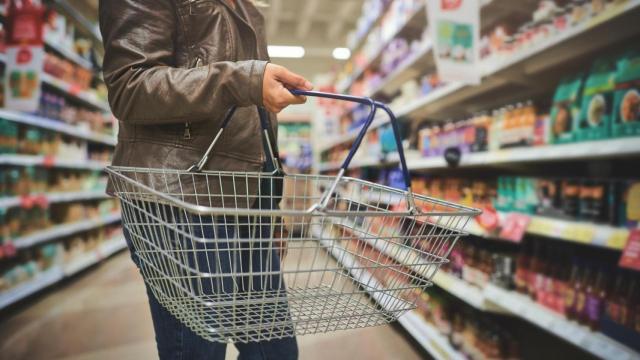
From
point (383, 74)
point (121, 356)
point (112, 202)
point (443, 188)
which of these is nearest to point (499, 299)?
point (443, 188)

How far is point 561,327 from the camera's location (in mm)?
1255

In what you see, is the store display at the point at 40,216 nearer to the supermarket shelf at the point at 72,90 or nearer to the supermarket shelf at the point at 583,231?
the supermarket shelf at the point at 72,90

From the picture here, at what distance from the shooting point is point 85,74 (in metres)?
3.93

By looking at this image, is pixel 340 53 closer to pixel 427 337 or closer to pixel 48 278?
pixel 48 278

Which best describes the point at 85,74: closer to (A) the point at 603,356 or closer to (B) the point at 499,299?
(B) the point at 499,299

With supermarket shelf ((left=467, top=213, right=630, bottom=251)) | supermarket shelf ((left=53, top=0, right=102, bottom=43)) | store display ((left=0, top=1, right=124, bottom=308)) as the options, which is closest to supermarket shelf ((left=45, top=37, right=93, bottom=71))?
store display ((left=0, top=1, right=124, bottom=308))

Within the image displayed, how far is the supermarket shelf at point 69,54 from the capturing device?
321 centimetres

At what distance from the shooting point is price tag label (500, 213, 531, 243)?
138 cm

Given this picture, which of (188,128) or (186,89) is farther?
(188,128)

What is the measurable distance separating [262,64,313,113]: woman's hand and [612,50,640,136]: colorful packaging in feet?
3.30

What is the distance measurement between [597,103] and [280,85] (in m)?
1.12

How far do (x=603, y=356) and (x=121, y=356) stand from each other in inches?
79.1

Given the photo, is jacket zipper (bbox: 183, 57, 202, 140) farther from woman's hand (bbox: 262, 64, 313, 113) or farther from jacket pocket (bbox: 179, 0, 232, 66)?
woman's hand (bbox: 262, 64, 313, 113)

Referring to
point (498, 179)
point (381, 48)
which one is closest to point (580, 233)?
point (498, 179)
